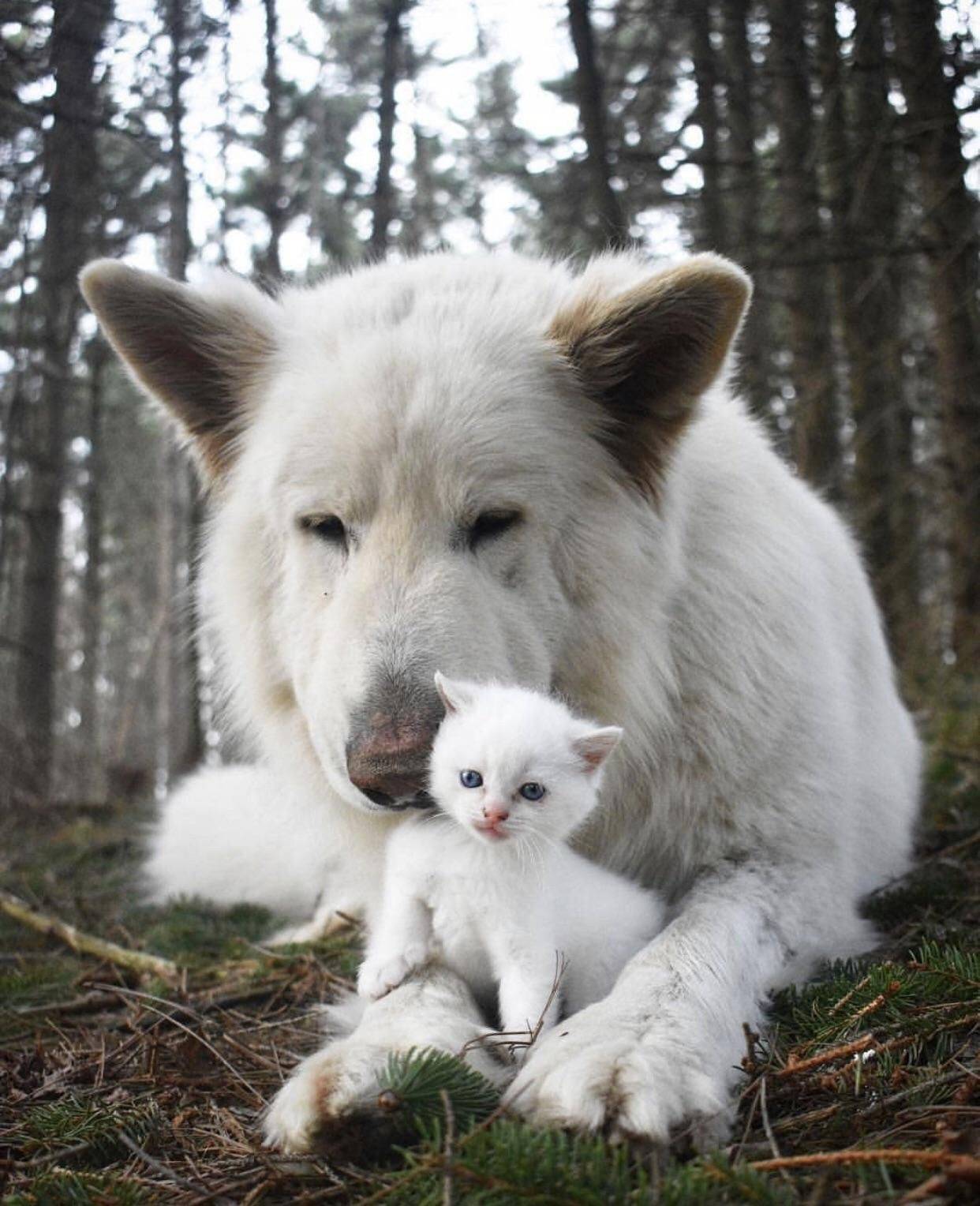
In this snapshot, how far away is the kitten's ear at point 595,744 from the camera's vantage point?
2.35 metres

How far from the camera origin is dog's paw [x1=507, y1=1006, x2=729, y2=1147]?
6.26 ft

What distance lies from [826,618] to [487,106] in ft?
29.6

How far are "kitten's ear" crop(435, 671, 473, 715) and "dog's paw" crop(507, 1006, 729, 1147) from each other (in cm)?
70

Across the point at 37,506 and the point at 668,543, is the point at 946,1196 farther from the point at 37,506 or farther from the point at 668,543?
the point at 37,506

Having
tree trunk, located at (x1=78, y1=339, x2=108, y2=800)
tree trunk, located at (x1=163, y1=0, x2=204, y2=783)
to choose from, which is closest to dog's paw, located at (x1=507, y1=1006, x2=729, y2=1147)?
tree trunk, located at (x1=163, y1=0, x2=204, y2=783)

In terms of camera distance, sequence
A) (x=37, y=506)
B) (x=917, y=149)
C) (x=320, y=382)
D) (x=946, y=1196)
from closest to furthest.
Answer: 1. (x=946, y=1196)
2. (x=320, y=382)
3. (x=917, y=149)
4. (x=37, y=506)

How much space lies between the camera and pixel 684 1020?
223 cm

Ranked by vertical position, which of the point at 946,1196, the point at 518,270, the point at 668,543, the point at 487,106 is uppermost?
the point at 487,106

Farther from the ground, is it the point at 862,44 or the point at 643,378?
the point at 862,44

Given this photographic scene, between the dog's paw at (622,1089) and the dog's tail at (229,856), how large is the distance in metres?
2.71

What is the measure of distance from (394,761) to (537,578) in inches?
29.2

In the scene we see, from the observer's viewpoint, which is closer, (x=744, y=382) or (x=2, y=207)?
(x=2, y=207)

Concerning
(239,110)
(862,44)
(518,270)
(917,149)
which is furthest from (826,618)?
(239,110)

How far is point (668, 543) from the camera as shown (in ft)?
10.7
